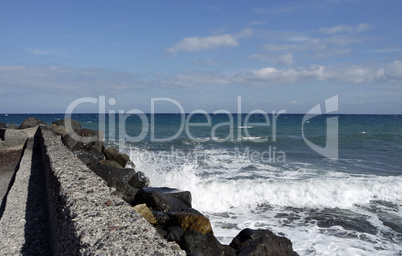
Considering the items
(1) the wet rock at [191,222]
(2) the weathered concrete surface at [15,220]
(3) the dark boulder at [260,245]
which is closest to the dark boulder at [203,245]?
(3) the dark boulder at [260,245]

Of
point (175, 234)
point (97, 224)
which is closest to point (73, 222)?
point (97, 224)

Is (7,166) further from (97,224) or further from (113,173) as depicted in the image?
(97,224)

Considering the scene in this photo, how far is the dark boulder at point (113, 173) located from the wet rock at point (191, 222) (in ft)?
9.57

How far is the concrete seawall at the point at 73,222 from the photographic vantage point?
8.50 feet

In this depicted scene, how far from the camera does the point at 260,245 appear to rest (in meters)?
4.19

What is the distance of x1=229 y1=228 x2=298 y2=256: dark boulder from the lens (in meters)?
4.14

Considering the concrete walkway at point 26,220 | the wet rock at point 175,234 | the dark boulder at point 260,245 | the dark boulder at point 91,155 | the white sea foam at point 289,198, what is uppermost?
the dark boulder at point 91,155

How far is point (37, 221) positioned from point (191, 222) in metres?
2.01

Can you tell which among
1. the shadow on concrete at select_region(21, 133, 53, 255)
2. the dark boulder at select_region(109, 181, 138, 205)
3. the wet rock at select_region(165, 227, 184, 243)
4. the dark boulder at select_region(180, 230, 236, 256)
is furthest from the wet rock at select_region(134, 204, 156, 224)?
the dark boulder at select_region(109, 181, 138, 205)

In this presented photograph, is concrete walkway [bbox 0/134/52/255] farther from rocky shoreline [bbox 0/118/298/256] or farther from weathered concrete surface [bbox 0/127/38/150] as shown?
weathered concrete surface [bbox 0/127/38/150]

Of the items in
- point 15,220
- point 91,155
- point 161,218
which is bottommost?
point 161,218

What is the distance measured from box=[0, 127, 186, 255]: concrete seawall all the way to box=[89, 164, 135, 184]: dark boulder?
1472 millimetres

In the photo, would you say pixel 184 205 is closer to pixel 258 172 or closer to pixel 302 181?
pixel 302 181

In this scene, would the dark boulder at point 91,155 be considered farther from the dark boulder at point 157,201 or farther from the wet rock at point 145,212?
the wet rock at point 145,212
